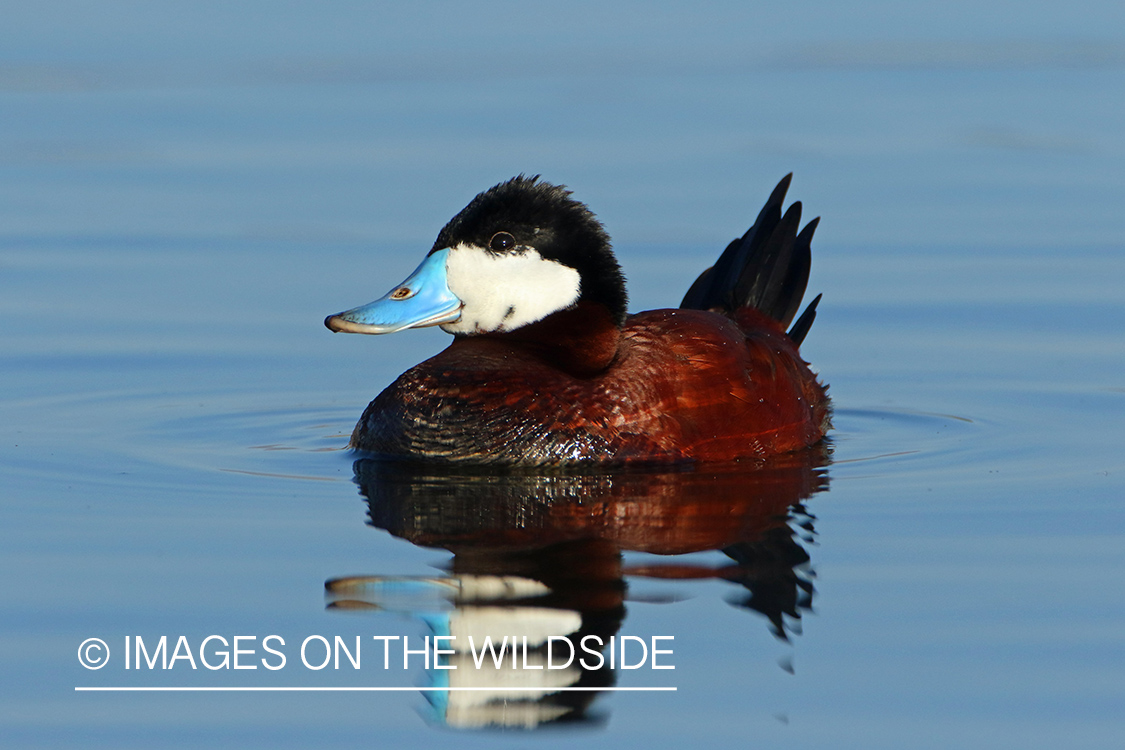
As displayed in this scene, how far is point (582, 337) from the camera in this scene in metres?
6.53

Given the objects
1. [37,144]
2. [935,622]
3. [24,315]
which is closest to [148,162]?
[37,144]

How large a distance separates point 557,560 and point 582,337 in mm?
1550

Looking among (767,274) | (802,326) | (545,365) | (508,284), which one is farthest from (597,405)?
(802,326)

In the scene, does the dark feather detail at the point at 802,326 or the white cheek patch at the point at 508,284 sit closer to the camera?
the white cheek patch at the point at 508,284

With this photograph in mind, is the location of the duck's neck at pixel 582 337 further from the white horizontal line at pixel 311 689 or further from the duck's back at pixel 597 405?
the white horizontal line at pixel 311 689

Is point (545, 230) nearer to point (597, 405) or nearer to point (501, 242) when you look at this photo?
point (501, 242)

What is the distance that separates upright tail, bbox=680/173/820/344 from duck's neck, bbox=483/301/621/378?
114 cm

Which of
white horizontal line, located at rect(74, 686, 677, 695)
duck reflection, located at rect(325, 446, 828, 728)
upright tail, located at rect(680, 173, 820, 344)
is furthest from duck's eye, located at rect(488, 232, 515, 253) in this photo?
white horizontal line, located at rect(74, 686, 677, 695)

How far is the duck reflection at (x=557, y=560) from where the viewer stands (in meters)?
4.35

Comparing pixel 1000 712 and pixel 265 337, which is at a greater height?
pixel 265 337

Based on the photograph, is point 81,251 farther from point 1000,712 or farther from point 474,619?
point 1000,712

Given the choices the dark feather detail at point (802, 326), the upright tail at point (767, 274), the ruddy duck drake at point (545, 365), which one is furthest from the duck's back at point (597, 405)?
the dark feather detail at point (802, 326)

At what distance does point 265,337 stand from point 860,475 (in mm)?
3184

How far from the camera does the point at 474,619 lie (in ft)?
15.1
